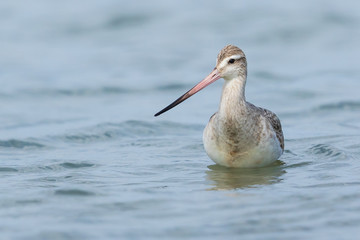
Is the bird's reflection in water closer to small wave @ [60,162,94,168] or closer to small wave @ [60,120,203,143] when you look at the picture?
small wave @ [60,162,94,168]

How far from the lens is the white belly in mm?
9828

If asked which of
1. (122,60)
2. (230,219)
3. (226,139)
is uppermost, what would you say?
(122,60)

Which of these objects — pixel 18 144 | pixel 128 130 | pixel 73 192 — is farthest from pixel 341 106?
pixel 73 192

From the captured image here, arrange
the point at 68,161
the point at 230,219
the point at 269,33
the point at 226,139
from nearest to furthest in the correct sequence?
1. the point at 230,219
2. the point at 226,139
3. the point at 68,161
4. the point at 269,33

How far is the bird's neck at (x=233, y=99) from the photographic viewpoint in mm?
9852

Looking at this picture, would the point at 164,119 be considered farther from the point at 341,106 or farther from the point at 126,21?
the point at 126,21

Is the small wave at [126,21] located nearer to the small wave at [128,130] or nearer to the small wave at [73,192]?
the small wave at [128,130]

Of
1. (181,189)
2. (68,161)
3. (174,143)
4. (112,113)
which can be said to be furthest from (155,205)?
(112,113)

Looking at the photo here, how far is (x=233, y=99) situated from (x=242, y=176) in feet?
3.14

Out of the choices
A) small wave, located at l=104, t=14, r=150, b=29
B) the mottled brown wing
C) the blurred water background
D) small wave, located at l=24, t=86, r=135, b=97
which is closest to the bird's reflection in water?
the blurred water background

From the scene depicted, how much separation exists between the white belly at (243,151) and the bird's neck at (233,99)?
0.98ft

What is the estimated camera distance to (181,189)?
29.1 ft

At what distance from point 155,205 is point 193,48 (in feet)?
40.7

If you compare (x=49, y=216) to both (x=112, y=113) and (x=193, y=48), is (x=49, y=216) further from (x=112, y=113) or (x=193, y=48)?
(x=193, y=48)
